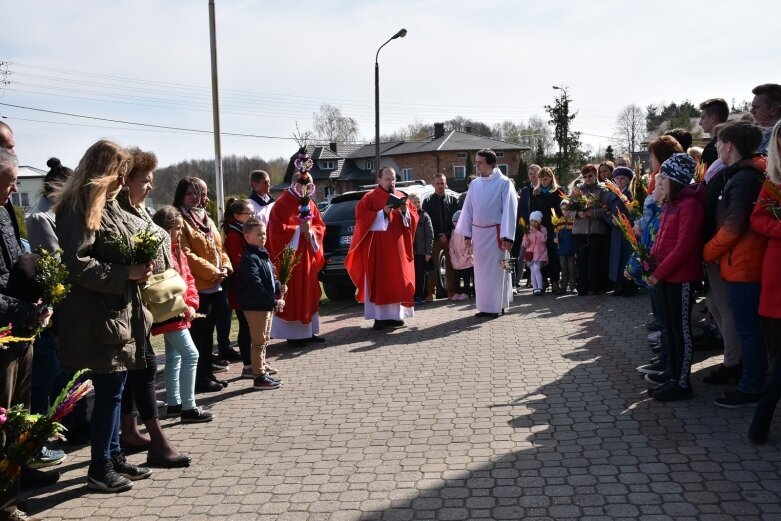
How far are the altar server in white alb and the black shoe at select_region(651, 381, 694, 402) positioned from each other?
462 centimetres

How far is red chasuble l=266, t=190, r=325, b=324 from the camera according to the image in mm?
8984

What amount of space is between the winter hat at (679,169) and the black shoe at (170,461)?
425 centimetres

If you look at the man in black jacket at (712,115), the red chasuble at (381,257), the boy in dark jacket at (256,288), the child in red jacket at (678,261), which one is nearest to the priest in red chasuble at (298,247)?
the red chasuble at (381,257)

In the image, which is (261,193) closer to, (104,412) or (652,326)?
(104,412)

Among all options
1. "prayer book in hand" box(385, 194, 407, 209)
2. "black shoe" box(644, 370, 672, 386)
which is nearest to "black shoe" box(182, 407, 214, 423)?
"black shoe" box(644, 370, 672, 386)

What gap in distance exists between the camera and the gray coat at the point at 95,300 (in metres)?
4.31

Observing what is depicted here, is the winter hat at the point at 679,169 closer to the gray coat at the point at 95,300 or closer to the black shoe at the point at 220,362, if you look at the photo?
the gray coat at the point at 95,300

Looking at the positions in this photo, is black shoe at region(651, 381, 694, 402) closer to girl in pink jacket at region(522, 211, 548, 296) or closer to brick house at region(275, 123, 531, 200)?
girl in pink jacket at region(522, 211, 548, 296)

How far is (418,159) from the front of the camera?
76188 millimetres

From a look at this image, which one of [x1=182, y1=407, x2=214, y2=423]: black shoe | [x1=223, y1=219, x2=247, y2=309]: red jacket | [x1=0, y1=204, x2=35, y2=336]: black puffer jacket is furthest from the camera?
[x1=223, y1=219, x2=247, y2=309]: red jacket

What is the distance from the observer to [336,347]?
9.11 m

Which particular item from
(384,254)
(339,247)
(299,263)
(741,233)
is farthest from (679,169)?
(339,247)

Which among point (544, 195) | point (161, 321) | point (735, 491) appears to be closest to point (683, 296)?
point (735, 491)

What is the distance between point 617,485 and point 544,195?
916 cm
